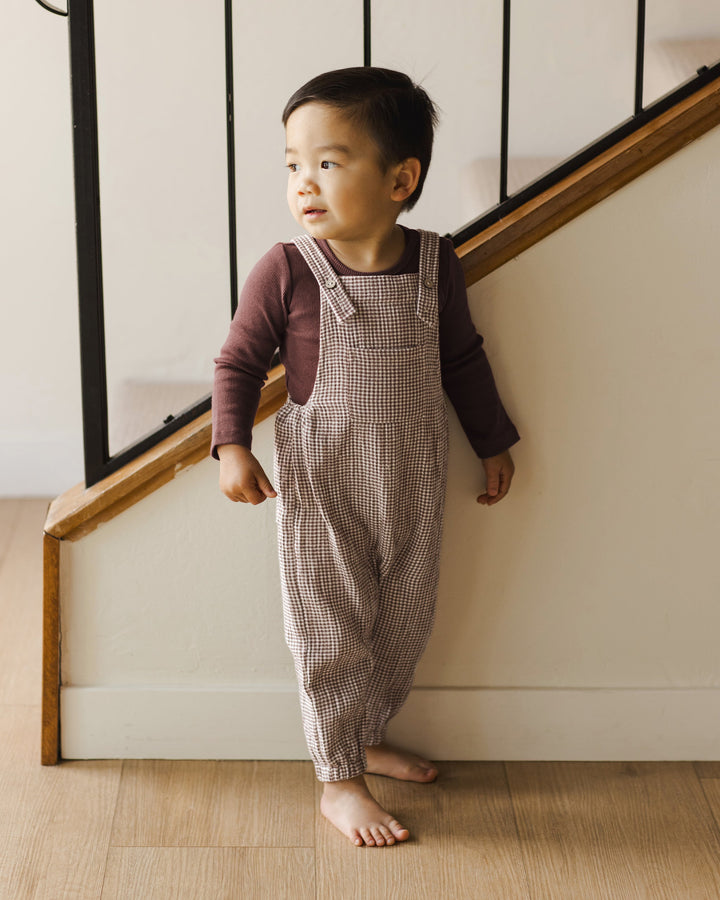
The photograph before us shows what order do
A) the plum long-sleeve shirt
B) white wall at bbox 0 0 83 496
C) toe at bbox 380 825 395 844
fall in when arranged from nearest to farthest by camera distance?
the plum long-sleeve shirt, toe at bbox 380 825 395 844, white wall at bbox 0 0 83 496

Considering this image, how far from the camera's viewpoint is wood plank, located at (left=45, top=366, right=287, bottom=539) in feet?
4.50

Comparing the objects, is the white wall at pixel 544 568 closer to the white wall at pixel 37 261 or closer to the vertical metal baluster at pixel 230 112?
the vertical metal baluster at pixel 230 112

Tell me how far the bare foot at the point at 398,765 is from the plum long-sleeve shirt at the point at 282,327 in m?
0.54

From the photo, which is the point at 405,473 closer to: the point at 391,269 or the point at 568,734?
the point at 391,269

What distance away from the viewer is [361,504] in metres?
1.30

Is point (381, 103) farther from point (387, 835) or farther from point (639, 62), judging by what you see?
point (387, 835)

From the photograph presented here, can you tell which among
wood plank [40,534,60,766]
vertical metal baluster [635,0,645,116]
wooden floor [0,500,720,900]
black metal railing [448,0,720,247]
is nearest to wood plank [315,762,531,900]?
wooden floor [0,500,720,900]

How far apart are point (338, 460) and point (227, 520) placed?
0.25 m

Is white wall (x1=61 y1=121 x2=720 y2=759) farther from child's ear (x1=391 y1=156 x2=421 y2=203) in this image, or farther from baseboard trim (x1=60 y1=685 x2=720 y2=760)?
child's ear (x1=391 y1=156 x2=421 y2=203)

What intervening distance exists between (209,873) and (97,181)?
92 centimetres

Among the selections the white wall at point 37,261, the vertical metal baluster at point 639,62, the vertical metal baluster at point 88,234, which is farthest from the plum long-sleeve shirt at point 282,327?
the white wall at point 37,261

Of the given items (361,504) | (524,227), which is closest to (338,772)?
(361,504)

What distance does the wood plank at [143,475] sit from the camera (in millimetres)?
1370

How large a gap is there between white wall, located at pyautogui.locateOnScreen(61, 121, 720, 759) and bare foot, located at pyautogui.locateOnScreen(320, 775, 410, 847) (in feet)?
0.48
